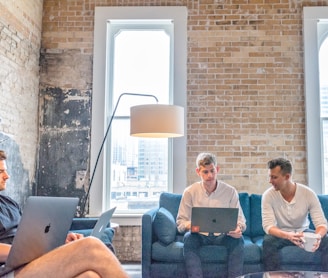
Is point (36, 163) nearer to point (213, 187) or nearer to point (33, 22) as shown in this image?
point (33, 22)

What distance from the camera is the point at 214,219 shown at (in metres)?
2.99

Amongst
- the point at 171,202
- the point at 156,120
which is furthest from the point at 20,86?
the point at 171,202

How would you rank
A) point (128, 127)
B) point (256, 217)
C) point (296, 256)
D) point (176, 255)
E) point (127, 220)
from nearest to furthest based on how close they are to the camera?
point (296, 256) → point (176, 255) → point (256, 217) → point (127, 220) → point (128, 127)

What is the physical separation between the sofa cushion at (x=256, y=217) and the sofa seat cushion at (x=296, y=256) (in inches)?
24.8

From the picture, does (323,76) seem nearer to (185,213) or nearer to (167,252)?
(185,213)

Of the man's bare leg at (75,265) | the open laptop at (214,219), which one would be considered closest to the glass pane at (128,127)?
the open laptop at (214,219)

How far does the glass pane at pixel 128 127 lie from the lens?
4547 mm

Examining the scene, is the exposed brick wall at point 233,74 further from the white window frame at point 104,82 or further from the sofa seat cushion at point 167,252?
the sofa seat cushion at point 167,252

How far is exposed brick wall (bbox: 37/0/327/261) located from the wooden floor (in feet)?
0.70

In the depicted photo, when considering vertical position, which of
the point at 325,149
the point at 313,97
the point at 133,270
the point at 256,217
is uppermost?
the point at 313,97

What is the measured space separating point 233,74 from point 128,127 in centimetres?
145

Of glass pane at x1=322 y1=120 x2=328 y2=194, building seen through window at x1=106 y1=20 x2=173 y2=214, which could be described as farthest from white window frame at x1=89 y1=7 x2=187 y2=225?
glass pane at x1=322 y1=120 x2=328 y2=194

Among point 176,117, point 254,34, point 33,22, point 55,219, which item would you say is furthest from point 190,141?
point 55,219

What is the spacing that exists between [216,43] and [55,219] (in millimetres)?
3264
